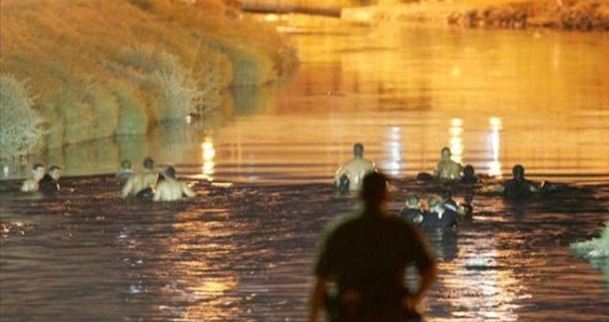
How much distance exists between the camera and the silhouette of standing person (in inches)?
488

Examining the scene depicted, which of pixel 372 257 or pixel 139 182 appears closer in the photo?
pixel 372 257

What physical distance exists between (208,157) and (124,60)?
15.0 metres

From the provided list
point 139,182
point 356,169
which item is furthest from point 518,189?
point 139,182

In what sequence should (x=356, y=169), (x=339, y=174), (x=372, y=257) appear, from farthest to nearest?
(x=339, y=174) → (x=356, y=169) → (x=372, y=257)

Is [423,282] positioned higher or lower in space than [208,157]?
lower

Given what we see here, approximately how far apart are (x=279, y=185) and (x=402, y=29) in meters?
86.5

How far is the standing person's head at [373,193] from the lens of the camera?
494 inches

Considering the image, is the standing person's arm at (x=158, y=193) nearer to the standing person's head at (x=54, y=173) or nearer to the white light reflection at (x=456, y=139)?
the standing person's head at (x=54, y=173)

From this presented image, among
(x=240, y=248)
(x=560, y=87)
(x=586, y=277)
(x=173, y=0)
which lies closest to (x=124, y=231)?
(x=240, y=248)

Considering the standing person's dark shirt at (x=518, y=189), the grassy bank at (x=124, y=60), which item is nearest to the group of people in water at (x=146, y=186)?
the standing person's dark shirt at (x=518, y=189)

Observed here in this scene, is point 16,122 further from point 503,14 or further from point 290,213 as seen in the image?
point 503,14

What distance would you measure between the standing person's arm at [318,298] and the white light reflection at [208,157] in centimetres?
2400

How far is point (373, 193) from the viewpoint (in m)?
12.5

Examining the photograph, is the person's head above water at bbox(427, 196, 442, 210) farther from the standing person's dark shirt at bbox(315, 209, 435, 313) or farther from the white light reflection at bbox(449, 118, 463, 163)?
the standing person's dark shirt at bbox(315, 209, 435, 313)
